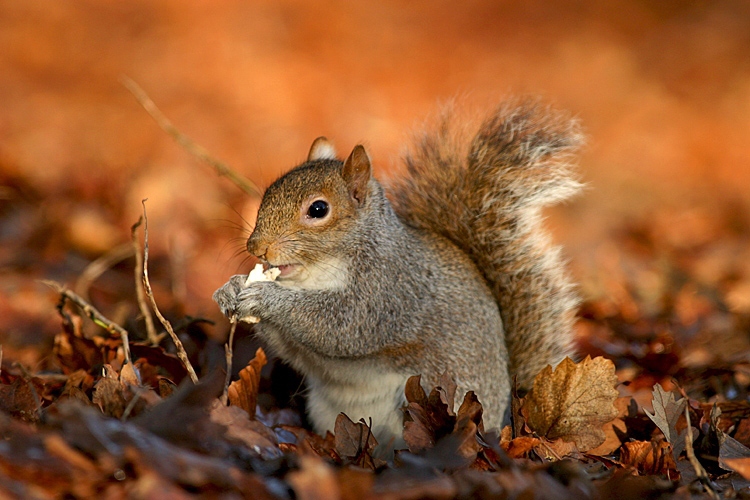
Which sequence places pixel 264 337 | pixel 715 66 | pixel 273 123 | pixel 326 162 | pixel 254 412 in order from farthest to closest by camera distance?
1. pixel 715 66
2. pixel 273 123
3. pixel 326 162
4. pixel 264 337
5. pixel 254 412

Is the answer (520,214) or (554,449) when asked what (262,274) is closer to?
(520,214)

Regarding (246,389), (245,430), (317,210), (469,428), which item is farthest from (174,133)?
(469,428)

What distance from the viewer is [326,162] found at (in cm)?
260

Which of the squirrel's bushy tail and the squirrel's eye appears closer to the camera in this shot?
the squirrel's eye

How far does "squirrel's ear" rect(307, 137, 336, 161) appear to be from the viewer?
111 inches

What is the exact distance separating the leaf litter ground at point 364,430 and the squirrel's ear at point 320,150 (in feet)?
2.41

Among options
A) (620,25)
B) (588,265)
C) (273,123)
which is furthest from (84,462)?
(620,25)

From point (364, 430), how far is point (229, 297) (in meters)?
0.67

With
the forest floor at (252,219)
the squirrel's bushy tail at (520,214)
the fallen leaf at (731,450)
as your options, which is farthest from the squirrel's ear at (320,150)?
the fallen leaf at (731,450)

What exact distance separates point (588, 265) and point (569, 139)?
5.77 feet

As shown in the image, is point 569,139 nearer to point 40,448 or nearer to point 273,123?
point 40,448

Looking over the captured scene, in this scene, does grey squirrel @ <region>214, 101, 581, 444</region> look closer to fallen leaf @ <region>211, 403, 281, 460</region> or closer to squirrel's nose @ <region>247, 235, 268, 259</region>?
squirrel's nose @ <region>247, 235, 268, 259</region>

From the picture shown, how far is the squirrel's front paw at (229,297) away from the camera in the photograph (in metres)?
2.24

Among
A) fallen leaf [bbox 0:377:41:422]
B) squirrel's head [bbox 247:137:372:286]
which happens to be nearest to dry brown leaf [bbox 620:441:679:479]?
squirrel's head [bbox 247:137:372:286]
